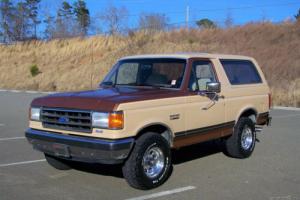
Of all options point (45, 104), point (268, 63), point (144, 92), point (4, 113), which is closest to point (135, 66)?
point (144, 92)

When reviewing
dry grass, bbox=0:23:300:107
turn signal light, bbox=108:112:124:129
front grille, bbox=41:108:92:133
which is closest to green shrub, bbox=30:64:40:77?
dry grass, bbox=0:23:300:107

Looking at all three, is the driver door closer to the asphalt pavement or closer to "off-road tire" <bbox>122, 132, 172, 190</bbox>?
the asphalt pavement

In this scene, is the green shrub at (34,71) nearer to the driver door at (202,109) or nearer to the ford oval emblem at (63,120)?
the driver door at (202,109)

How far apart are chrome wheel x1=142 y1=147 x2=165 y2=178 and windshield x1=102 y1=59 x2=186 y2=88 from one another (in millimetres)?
1272

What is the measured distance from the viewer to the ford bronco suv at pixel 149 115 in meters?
6.46

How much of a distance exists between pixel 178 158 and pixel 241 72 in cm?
214

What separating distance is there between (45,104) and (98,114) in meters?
1.13

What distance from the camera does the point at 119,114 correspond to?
249 inches

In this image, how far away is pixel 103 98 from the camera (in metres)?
6.61

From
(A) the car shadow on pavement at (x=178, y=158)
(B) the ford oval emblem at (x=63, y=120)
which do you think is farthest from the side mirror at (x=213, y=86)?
(B) the ford oval emblem at (x=63, y=120)

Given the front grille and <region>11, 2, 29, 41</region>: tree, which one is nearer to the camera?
the front grille

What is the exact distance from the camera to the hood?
647 cm

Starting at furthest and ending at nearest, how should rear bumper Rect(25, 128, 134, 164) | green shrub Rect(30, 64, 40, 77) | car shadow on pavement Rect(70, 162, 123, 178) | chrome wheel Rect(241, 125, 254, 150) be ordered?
green shrub Rect(30, 64, 40, 77), chrome wheel Rect(241, 125, 254, 150), car shadow on pavement Rect(70, 162, 123, 178), rear bumper Rect(25, 128, 134, 164)

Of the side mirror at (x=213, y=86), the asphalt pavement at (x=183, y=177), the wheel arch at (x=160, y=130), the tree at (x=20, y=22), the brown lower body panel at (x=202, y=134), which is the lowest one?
the asphalt pavement at (x=183, y=177)
